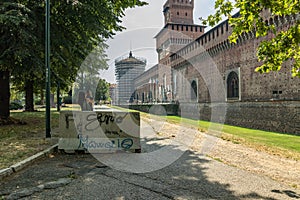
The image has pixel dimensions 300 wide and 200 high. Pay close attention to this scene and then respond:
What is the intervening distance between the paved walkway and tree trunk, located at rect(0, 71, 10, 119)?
29.2ft

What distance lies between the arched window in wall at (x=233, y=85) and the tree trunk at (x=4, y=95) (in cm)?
2388

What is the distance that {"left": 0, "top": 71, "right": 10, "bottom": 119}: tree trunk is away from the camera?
1388 cm

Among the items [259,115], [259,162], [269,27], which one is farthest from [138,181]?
[259,115]

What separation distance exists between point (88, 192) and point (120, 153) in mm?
3371

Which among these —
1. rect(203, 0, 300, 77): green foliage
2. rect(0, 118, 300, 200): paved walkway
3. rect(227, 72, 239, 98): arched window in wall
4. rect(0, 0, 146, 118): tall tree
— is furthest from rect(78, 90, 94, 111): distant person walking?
rect(227, 72, 239, 98): arched window in wall

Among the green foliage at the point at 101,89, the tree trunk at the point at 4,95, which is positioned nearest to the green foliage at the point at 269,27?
the tree trunk at the point at 4,95

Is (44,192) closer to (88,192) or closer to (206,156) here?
(88,192)

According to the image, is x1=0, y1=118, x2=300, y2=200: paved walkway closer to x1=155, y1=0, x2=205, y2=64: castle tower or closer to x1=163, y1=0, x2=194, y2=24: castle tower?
x1=155, y1=0, x2=205, y2=64: castle tower

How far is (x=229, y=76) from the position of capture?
31.3 metres

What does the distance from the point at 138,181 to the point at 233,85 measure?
2788cm

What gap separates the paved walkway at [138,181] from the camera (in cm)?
430

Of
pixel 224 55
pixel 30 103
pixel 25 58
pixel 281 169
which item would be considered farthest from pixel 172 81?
pixel 281 169

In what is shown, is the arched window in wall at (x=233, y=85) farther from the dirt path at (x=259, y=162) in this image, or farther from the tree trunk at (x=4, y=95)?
the tree trunk at (x=4, y=95)

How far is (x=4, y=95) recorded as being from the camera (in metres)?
14.2
